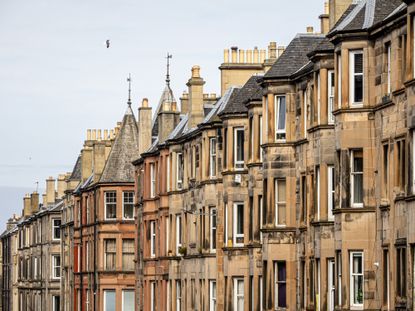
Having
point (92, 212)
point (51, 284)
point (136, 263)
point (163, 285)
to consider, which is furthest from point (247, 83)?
point (51, 284)

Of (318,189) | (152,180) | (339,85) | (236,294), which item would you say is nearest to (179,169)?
(152,180)

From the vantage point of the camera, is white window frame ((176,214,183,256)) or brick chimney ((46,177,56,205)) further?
brick chimney ((46,177,56,205))

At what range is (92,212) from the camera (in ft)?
358

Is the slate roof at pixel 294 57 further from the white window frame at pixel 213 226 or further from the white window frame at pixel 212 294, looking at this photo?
the white window frame at pixel 212 294

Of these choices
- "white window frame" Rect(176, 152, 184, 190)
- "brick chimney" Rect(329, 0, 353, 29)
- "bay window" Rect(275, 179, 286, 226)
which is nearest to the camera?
"brick chimney" Rect(329, 0, 353, 29)

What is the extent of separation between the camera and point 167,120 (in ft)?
289

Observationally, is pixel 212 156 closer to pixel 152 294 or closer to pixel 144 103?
pixel 152 294

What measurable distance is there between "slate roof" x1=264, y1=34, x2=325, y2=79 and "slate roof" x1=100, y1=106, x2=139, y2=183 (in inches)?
1730

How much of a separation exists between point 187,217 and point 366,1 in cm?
2962

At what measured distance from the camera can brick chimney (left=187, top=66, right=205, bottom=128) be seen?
3172 inches

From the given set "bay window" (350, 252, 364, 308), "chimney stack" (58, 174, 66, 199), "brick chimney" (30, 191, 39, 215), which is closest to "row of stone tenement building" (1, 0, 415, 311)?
"bay window" (350, 252, 364, 308)

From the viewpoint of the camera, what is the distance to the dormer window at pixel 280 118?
6109 centimetres

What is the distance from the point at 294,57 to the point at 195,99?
63.6 ft

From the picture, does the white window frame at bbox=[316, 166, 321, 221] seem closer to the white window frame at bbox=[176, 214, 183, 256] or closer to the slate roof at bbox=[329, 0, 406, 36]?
the slate roof at bbox=[329, 0, 406, 36]
